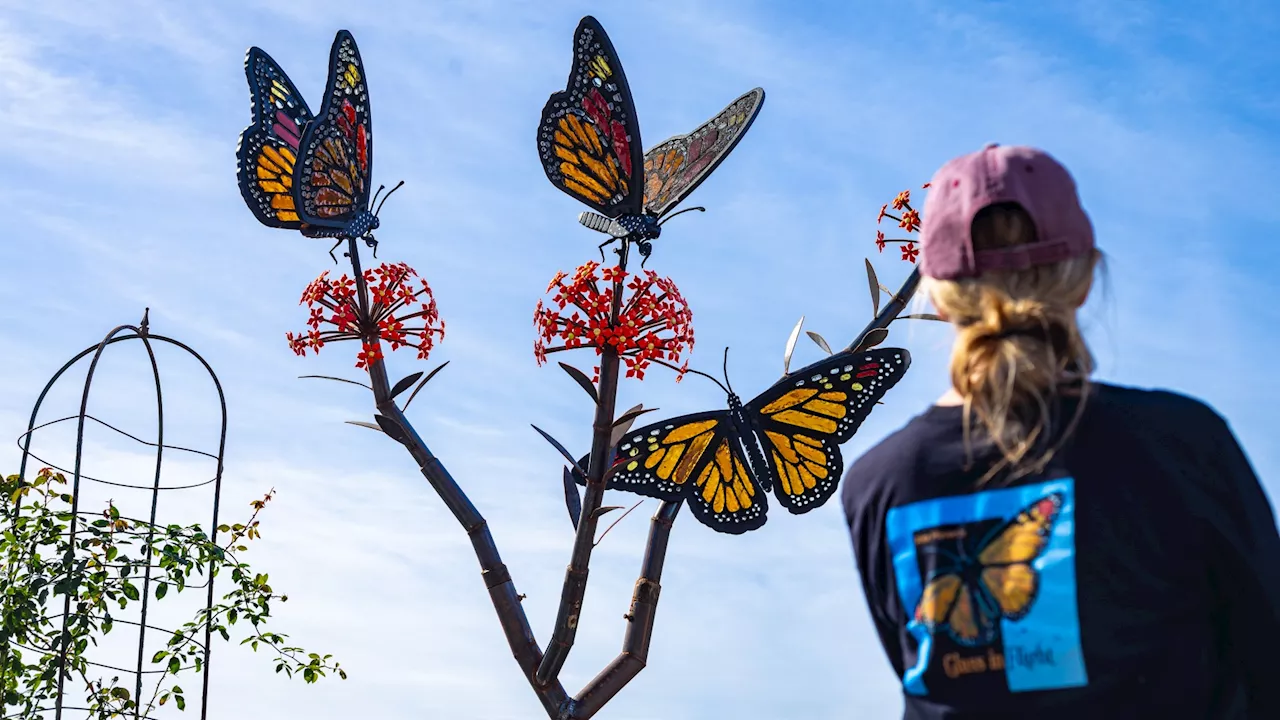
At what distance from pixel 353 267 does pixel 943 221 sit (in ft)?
11.9

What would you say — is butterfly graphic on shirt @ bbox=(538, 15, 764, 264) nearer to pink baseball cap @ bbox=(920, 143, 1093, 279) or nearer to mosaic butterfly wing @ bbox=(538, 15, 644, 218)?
mosaic butterfly wing @ bbox=(538, 15, 644, 218)

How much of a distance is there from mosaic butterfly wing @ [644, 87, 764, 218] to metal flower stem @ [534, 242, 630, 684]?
258 millimetres

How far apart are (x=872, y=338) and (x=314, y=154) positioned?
222 centimetres

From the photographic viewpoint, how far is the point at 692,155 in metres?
4.49

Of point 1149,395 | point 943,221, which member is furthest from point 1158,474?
point 943,221

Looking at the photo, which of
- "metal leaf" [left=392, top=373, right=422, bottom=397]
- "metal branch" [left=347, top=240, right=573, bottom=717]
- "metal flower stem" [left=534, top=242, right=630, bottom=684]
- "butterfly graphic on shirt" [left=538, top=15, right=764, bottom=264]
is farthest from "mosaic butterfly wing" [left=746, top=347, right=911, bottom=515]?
"metal leaf" [left=392, top=373, right=422, bottom=397]

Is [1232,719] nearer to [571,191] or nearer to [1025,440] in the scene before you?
[1025,440]

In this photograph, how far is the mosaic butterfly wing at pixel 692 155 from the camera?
436cm

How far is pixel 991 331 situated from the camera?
1.31 metres

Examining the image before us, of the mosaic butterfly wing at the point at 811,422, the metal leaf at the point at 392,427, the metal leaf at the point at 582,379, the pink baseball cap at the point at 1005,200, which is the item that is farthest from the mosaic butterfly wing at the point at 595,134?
the pink baseball cap at the point at 1005,200

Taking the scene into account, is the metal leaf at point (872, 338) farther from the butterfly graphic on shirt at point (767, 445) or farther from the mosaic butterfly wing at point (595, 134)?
the mosaic butterfly wing at point (595, 134)

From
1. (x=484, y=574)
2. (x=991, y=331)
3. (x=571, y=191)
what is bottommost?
(x=991, y=331)

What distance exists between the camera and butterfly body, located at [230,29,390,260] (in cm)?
466

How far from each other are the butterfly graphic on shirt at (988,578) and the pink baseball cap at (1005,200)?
0.26 meters
